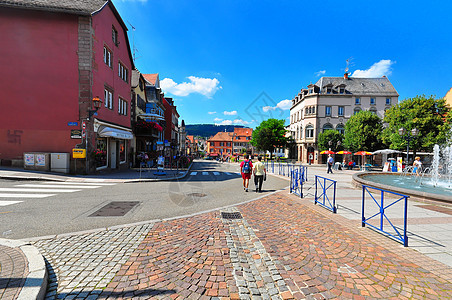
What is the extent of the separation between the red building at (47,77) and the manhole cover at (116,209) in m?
8.92

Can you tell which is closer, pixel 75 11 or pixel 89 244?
pixel 89 244

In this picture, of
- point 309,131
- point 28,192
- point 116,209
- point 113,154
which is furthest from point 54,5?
point 309,131

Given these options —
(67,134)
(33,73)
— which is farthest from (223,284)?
(33,73)

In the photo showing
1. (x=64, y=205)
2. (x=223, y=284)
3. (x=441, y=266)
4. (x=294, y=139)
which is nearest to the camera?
(x=223, y=284)

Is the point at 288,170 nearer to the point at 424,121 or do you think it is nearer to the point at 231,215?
the point at 231,215

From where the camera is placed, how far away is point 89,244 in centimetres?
394

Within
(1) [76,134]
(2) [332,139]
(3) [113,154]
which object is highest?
(2) [332,139]

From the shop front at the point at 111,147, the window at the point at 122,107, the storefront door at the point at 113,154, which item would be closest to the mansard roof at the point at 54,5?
the window at the point at 122,107

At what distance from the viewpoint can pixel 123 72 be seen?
65.1ft

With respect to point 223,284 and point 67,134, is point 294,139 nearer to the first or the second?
point 67,134

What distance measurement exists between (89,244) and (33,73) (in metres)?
16.3

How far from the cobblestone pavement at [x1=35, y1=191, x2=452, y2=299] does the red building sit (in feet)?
41.2

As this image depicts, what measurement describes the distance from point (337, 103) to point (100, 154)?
148 feet

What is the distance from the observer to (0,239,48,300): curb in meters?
2.34
